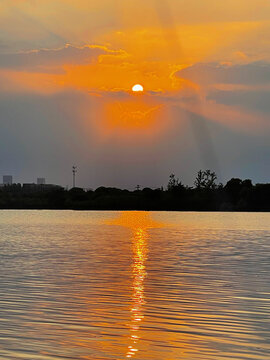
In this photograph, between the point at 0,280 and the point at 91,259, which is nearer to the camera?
the point at 0,280

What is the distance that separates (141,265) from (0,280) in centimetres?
1043

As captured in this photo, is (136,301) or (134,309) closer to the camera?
(134,309)

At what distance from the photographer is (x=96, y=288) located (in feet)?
84.2

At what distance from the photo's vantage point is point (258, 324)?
1802cm

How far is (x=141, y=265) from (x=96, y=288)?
35.3 ft

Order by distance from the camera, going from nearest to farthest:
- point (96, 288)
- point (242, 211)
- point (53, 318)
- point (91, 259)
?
point (53, 318) → point (96, 288) → point (91, 259) → point (242, 211)

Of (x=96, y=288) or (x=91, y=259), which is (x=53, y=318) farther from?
(x=91, y=259)

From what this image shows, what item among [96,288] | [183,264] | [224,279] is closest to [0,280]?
[96,288]

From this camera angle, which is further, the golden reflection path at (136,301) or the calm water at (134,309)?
the golden reflection path at (136,301)

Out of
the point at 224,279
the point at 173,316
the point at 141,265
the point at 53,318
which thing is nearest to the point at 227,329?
the point at 173,316

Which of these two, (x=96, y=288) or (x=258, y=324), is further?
(x=96, y=288)

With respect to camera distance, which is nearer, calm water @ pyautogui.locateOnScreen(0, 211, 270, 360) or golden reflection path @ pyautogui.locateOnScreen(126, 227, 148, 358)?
calm water @ pyautogui.locateOnScreen(0, 211, 270, 360)

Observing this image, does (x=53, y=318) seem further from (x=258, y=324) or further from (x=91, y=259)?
(x=91, y=259)

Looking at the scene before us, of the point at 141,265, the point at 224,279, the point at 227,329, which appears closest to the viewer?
the point at 227,329
